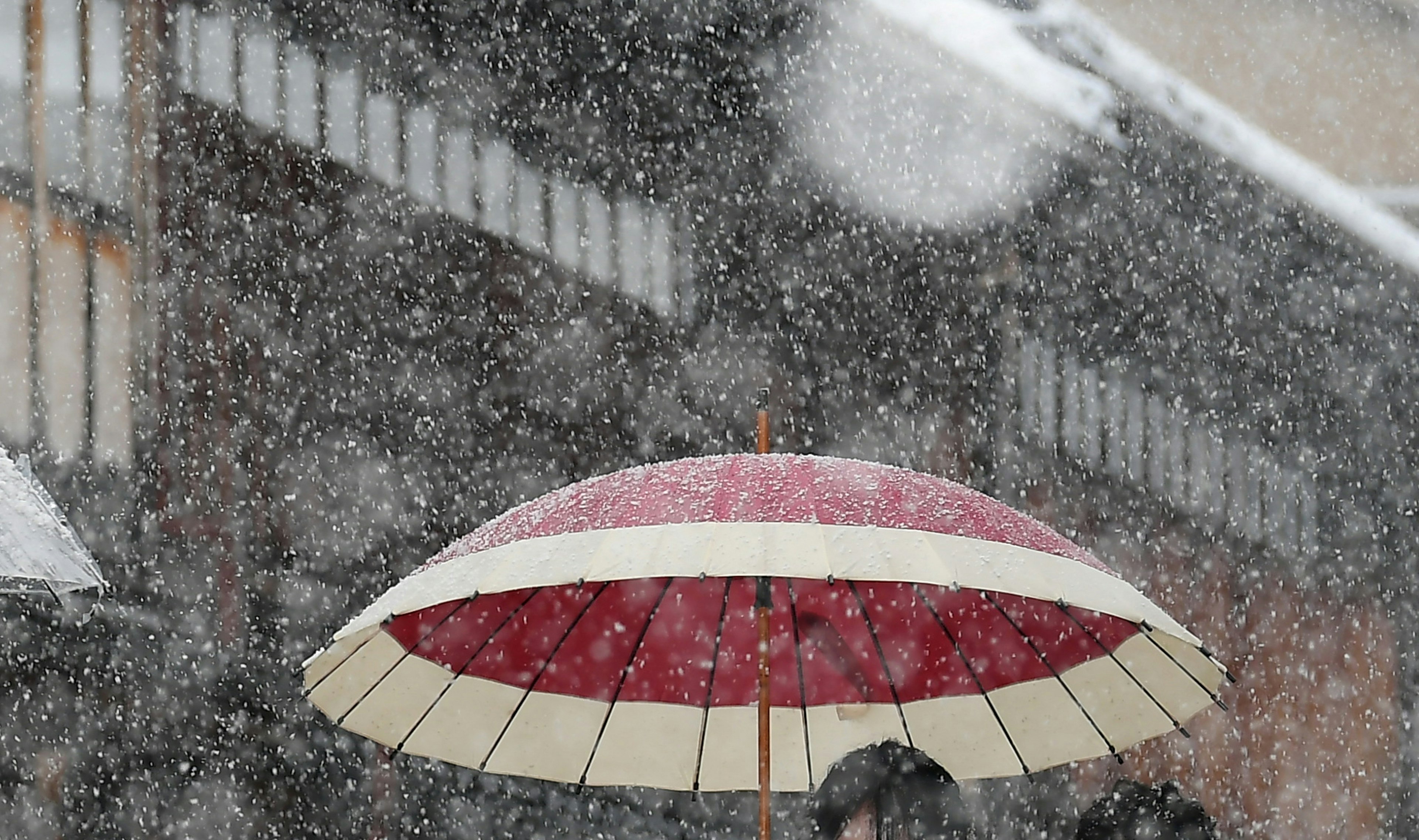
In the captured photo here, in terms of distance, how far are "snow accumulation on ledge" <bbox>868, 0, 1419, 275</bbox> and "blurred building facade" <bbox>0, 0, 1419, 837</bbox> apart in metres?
0.03

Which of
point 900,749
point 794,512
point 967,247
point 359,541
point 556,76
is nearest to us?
point 794,512

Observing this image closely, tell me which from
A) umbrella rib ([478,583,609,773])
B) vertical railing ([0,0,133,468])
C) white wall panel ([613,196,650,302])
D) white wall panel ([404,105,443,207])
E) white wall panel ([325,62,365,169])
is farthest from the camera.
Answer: white wall panel ([613,196,650,302])

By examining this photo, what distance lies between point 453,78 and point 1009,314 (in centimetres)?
273

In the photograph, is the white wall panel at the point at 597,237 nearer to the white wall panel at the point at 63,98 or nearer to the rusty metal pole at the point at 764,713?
the white wall panel at the point at 63,98

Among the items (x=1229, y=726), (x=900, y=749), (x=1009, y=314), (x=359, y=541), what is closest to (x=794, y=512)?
(x=900, y=749)

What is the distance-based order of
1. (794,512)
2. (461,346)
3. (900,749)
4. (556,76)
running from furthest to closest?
(556,76) → (461,346) → (900,749) → (794,512)

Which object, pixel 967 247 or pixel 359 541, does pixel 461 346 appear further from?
pixel 967 247

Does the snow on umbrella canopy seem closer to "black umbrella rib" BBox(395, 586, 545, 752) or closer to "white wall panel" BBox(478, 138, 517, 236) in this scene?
"black umbrella rib" BBox(395, 586, 545, 752)

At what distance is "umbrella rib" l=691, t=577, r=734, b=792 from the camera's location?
285 centimetres

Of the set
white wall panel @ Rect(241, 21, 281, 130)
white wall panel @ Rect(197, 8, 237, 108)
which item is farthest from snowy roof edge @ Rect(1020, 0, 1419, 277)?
white wall panel @ Rect(197, 8, 237, 108)

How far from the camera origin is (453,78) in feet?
17.9

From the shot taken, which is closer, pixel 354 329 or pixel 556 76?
pixel 354 329

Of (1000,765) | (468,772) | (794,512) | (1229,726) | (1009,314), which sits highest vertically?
(794,512)

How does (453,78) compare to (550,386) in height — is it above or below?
above
